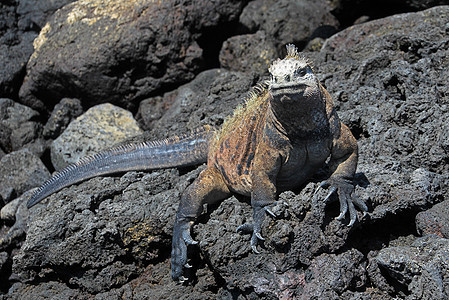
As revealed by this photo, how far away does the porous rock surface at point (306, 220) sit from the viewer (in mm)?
3061

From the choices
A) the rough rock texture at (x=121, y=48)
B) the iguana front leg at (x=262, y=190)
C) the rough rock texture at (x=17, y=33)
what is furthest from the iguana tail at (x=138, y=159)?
the rough rock texture at (x=17, y=33)

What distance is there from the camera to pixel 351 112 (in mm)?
3953

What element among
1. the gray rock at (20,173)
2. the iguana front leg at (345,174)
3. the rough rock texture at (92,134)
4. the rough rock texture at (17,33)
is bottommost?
the gray rock at (20,173)

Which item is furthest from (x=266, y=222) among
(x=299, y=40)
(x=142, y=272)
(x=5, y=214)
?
(x=299, y=40)

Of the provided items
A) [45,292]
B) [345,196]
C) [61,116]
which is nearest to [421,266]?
[345,196]

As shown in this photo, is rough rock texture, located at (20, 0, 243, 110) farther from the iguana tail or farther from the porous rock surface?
the iguana tail

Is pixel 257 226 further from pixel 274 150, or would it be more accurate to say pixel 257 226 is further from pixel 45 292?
pixel 45 292

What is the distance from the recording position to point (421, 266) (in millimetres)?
2828

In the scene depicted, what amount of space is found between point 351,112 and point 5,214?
3.61 meters

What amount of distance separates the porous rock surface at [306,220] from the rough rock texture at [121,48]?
4.86ft

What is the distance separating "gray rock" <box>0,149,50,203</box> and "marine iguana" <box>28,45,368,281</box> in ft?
8.53

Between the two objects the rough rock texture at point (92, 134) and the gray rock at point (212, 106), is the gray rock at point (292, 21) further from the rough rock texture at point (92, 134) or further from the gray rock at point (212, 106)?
the rough rock texture at point (92, 134)

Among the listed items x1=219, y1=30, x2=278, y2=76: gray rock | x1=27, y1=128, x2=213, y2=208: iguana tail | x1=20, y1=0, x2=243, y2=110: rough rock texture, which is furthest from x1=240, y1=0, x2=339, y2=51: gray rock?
x1=27, y1=128, x2=213, y2=208: iguana tail

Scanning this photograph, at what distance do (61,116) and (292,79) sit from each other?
179 inches
